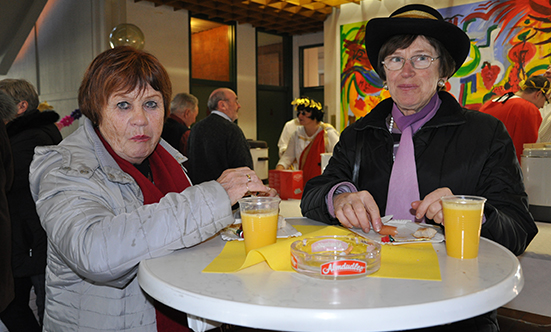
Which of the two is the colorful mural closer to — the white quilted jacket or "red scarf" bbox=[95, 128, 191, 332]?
"red scarf" bbox=[95, 128, 191, 332]

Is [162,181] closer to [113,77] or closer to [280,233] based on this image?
[113,77]

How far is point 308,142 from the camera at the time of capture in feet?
17.4

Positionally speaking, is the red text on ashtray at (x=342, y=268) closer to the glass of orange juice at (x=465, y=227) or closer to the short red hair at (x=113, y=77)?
the glass of orange juice at (x=465, y=227)

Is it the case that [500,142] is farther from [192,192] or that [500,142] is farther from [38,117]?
[38,117]

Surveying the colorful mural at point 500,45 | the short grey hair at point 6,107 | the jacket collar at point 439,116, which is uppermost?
the colorful mural at point 500,45

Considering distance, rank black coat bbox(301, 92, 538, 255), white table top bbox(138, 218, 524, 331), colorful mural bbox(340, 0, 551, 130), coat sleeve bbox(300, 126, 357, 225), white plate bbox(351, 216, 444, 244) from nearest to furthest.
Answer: white table top bbox(138, 218, 524, 331) < white plate bbox(351, 216, 444, 244) < black coat bbox(301, 92, 538, 255) < coat sleeve bbox(300, 126, 357, 225) < colorful mural bbox(340, 0, 551, 130)

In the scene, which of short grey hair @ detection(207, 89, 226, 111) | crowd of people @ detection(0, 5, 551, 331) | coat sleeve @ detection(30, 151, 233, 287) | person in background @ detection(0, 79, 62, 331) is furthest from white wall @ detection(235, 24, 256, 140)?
coat sleeve @ detection(30, 151, 233, 287)

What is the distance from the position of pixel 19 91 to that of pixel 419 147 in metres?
2.72

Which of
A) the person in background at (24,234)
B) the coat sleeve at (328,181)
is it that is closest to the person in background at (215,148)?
the person in background at (24,234)

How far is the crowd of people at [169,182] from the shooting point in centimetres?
113

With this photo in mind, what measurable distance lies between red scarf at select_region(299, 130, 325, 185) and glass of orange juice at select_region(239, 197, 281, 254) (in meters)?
3.80

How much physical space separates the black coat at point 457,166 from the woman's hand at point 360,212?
0.62ft

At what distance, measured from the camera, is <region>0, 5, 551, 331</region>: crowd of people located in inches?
44.6

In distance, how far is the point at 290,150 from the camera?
5383 millimetres
